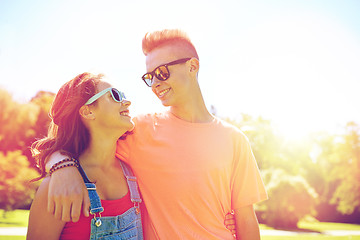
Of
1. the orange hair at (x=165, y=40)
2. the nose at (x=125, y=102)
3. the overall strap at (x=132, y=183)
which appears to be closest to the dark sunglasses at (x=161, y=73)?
the orange hair at (x=165, y=40)

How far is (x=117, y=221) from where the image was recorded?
2.54 meters

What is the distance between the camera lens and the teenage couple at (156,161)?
2.69 metres

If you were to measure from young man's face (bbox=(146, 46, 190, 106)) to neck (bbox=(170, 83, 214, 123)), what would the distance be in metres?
0.05

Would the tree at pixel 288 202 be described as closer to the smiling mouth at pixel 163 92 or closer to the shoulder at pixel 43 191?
the smiling mouth at pixel 163 92

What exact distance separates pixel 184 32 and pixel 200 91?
0.70 meters

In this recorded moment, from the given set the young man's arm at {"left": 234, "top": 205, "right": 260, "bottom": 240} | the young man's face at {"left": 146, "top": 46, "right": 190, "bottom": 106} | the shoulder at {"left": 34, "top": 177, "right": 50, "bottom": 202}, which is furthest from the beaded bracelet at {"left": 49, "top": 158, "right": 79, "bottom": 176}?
the young man's arm at {"left": 234, "top": 205, "right": 260, "bottom": 240}

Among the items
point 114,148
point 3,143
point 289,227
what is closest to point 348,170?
point 289,227

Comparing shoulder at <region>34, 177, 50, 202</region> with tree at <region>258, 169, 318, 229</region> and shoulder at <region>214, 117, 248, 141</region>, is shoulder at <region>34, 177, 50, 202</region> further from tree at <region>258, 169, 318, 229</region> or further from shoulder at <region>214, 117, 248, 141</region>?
tree at <region>258, 169, 318, 229</region>

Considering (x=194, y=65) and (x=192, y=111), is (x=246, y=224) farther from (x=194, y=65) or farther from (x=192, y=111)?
(x=194, y=65)

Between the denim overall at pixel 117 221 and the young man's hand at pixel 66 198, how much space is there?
5.2 inches

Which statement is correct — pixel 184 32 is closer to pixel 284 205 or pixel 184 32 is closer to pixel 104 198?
pixel 104 198

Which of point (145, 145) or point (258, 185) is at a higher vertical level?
point (145, 145)

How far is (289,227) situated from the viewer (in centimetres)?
2298

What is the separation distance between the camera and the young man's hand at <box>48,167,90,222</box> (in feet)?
6.94
